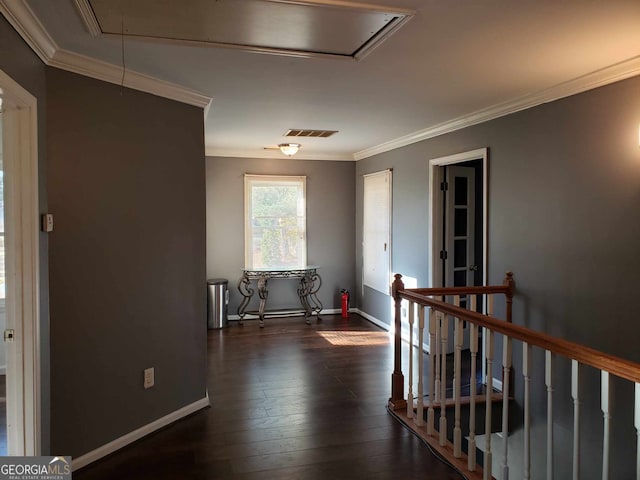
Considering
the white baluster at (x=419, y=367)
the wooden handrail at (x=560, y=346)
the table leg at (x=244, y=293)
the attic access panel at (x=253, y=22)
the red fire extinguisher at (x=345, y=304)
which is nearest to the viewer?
the wooden handrail at (x=560, y=346)

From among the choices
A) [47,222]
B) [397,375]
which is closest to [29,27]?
[47,222]

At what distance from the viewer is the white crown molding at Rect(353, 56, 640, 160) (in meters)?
2.77

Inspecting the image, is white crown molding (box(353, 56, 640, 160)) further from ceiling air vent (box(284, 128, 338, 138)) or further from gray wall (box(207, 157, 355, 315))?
gray wall (box(207, 157, 355, 315))

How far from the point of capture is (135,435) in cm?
296

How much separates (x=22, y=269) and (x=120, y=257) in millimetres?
709

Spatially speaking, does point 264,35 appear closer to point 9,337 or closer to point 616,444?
point 9,337

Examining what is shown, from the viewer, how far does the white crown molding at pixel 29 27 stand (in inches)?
74.0

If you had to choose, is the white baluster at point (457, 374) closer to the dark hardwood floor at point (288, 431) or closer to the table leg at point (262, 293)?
the dark hardwood floor at point (288, 431)

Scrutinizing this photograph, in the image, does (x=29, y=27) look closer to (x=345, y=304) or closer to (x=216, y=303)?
(x=216, y=303)

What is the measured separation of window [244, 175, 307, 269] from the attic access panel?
4047mm

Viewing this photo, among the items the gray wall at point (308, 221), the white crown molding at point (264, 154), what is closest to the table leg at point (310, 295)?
the gray wall at point (308, 221)

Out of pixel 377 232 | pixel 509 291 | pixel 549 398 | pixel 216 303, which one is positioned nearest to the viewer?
pixel 549 398

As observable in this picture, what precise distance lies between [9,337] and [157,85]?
1.73 meters

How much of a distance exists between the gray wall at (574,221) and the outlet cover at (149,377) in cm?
276
